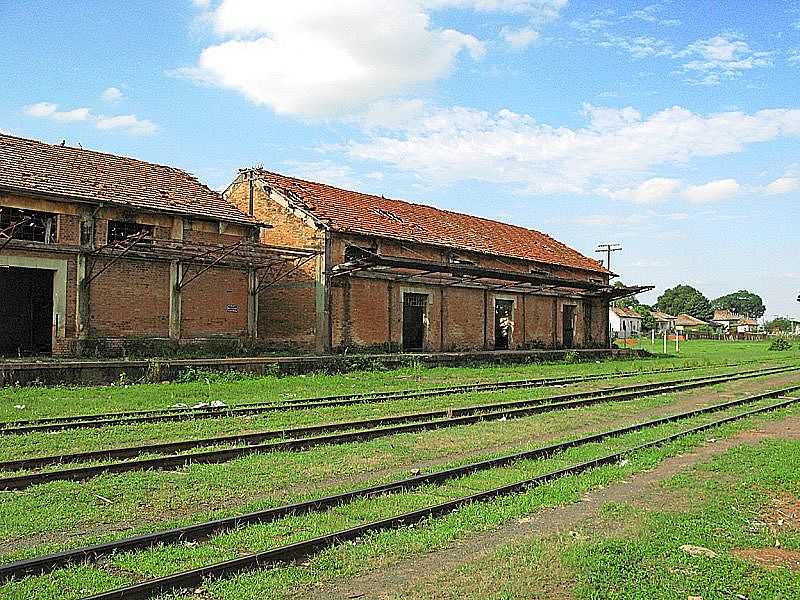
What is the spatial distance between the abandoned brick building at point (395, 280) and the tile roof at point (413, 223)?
0.08 m

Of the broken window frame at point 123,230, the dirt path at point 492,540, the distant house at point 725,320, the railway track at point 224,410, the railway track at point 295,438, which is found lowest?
the dirt path at point 492,540

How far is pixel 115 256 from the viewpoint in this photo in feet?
64.6

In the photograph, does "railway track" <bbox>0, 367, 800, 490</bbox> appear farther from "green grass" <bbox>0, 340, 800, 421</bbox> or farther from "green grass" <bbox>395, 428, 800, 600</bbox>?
"green grass" <bbox>395, 428, 800, 600</bbox>

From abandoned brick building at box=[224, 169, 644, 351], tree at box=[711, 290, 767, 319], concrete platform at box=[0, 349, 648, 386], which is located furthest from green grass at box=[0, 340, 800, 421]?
tree at box=[711, 290, 767, 319]

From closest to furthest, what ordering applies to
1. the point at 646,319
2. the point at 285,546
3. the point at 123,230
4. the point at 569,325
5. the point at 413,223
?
the point at 285,546 → the point at 123,230 → the point at 413,223 → the point at 569,325 → the point at 646,319

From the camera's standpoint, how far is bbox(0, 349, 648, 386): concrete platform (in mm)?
16750

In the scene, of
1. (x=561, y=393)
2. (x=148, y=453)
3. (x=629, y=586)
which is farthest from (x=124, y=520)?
(x=561, y=393)

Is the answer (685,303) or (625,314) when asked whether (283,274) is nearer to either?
(625,314)

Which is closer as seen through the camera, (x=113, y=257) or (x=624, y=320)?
(x=113, y=257)

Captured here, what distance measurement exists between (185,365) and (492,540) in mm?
14416

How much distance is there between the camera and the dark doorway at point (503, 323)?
32.4 m

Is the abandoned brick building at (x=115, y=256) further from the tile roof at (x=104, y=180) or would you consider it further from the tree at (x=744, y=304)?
the tree at (x=744, y=304)

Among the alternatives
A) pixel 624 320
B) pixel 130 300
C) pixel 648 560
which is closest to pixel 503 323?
pixel 130 300

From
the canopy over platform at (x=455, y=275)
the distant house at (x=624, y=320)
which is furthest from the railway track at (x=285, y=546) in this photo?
the distant house at (x=624, y=320)
